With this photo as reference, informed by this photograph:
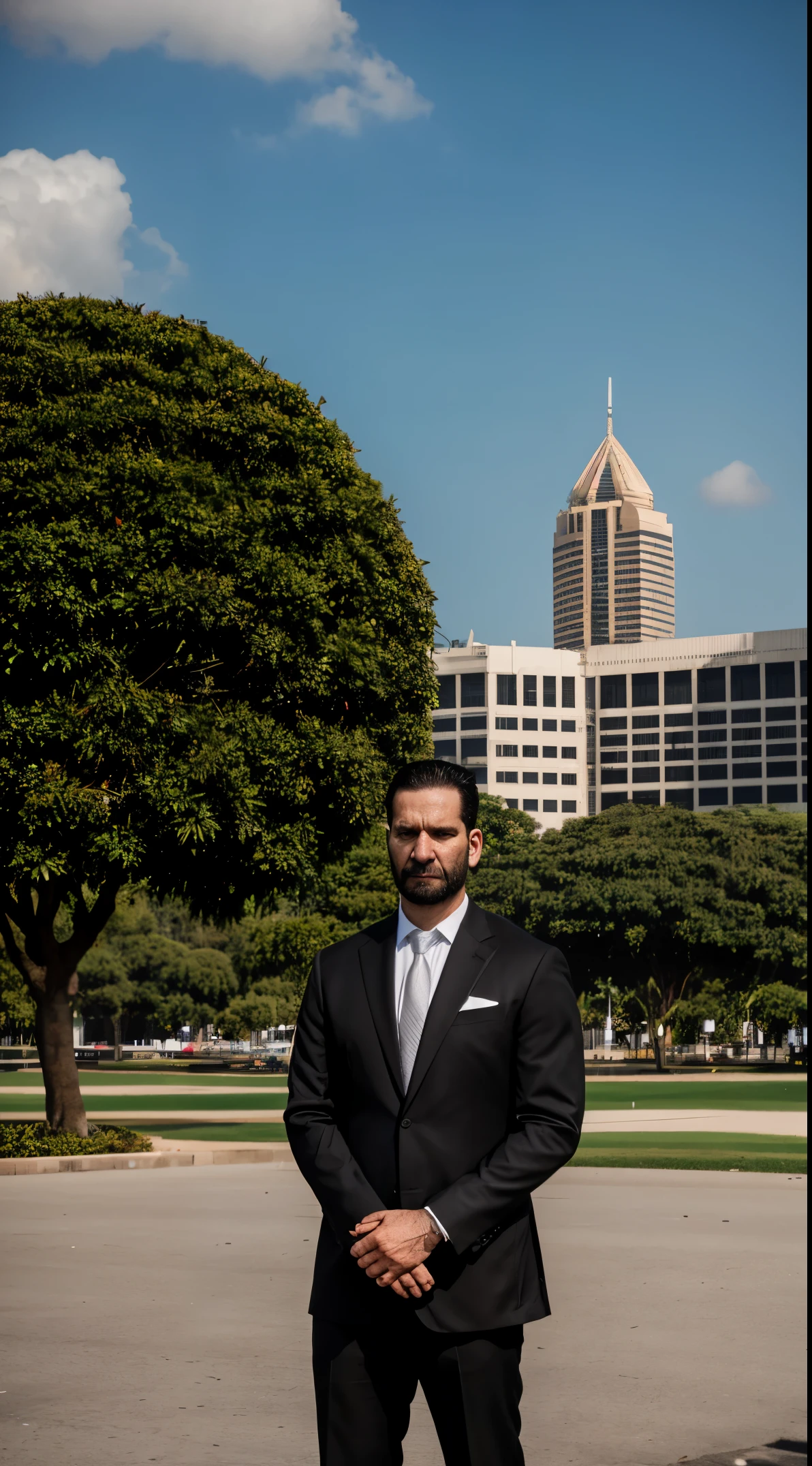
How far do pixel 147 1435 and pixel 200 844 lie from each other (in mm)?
12337

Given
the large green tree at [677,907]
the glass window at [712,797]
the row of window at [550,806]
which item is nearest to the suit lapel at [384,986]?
the large green tree at [677,907]

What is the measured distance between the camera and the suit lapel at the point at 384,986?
3.62 metres

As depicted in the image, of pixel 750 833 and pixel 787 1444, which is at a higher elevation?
pixel 750 833

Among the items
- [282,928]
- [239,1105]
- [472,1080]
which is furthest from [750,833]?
[472,1080]

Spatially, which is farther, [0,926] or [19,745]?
[0,926]

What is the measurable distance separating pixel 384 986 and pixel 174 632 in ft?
47.5

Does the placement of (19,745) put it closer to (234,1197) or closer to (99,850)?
(99,850)

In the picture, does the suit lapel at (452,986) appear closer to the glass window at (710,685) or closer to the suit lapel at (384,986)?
the suit lapel at (384,986)

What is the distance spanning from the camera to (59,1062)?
1992 centimetres

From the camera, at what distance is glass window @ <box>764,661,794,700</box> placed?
6171 inches

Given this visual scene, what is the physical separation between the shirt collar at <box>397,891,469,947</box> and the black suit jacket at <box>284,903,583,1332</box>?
0.03m

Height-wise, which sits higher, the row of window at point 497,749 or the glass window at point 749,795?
the row of window at point 497,749

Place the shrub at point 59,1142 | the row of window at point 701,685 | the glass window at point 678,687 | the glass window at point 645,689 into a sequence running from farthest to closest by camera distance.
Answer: the glass window at point 645,689
the glass window at point 678,687
the row of window at point 701,685
the shrub at point 59,1142

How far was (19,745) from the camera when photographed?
16.9 metres
